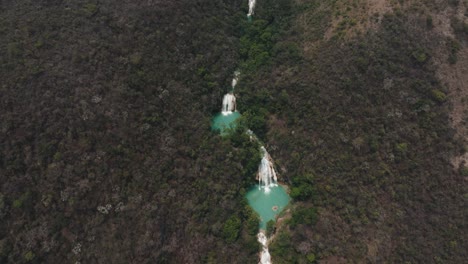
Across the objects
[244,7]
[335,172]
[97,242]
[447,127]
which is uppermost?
[244,7]

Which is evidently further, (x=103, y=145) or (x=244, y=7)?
(x=244, y=7)

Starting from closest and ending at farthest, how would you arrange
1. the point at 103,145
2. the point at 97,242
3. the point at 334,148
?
the point at 97,242, the point at 103,145, the point at 334,148

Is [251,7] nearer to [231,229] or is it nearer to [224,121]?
[224,121]

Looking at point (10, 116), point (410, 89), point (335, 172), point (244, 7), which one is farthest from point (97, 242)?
point (244, 7)

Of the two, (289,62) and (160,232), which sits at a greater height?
(289,62)

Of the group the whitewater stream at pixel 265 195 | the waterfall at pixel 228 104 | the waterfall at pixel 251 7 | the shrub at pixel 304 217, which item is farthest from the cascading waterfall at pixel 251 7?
the shrub at pixel 304 217

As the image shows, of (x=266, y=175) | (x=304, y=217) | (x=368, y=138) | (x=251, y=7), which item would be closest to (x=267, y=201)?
(x=266, y=175)

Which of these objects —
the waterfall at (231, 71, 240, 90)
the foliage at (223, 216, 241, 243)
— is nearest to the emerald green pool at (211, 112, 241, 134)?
the waterfall at (231, 71, 240, 90)

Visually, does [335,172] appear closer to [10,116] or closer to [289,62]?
[289,62]
